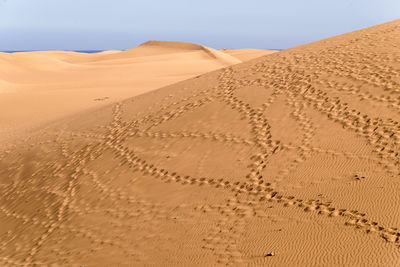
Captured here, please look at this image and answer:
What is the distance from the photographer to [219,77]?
44.5 ft

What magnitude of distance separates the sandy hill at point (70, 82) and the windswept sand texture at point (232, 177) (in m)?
5.29

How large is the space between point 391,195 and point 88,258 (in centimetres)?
465

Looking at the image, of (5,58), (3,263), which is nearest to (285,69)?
(3,263)

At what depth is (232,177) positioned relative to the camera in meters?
7.43

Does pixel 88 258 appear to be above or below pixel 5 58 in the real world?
below

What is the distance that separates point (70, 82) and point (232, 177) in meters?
22.6

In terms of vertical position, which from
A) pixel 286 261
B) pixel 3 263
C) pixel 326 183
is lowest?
pixel 3 263

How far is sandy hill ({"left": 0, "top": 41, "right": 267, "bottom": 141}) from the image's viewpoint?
17.6 metres

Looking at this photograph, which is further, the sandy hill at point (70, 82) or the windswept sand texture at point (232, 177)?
the sandy hill at point (70, 82)

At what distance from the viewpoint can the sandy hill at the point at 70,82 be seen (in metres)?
17.6

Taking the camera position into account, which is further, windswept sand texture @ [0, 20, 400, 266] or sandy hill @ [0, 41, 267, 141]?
sandy hill @ [0, 41, 267, 141]

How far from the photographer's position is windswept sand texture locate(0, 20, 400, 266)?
561 cm

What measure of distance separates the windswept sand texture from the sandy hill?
5292mm

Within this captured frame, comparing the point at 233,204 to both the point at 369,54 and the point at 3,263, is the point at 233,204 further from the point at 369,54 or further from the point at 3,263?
the point at 369,54
